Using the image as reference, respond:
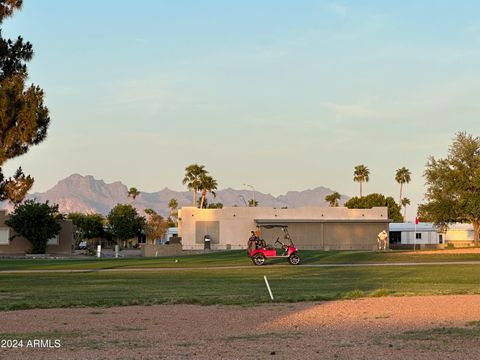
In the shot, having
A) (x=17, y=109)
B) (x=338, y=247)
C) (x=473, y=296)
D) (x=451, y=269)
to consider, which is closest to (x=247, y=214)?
(x=338, y=247)

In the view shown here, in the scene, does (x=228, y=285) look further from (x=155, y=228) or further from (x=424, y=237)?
(x=155, y=228)

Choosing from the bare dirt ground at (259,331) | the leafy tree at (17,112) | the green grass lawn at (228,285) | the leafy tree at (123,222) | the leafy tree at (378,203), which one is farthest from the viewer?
the leafy tree at (378,203)

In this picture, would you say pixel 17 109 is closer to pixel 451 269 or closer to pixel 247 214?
pixel 451 269

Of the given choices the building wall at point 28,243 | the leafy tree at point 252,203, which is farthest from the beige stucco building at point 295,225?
the leafy tree at point 252,203

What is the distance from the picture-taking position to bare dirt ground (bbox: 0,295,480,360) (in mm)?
13094

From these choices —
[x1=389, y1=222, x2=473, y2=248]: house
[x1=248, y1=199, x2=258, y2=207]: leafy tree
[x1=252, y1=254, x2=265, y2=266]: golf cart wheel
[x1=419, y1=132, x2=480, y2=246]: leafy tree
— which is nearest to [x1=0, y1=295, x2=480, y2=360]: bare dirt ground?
[x1=252, y1=254, x2=265, y2=266]: golf cart wheel

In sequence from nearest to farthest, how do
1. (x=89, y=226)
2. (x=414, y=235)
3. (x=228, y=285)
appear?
(x=228, y=285), (x=414, y=235), (x=89, y=226)

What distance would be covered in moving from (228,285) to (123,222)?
9308cm

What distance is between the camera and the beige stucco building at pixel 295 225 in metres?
87.4

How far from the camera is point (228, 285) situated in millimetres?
30578

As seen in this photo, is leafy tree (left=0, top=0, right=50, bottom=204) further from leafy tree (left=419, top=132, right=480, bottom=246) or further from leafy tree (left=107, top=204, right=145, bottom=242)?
leafy tree (left=107, top=204, right=145, bottom=242)

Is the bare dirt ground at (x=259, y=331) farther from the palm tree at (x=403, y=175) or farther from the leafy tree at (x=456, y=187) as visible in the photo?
the palm tree at (x=403, y=175)

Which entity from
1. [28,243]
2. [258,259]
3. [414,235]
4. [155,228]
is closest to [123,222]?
[155,228]

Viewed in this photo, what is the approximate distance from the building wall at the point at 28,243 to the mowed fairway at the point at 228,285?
3781 centimetres
